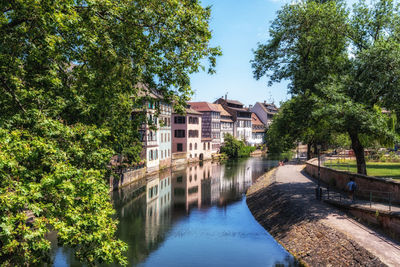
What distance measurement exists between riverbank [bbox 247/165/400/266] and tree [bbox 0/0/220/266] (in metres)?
9.63

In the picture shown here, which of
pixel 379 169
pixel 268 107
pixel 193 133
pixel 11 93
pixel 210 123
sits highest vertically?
pixel 268 107

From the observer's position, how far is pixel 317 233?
A: 1912 cm

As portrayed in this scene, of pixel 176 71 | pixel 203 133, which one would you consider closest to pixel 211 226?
pixel 176 71

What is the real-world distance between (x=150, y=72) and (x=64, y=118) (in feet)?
12.7

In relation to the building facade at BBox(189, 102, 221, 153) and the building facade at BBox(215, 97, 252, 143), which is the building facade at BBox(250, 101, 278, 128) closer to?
the building facade at BBox(215, 97, 252, 143)

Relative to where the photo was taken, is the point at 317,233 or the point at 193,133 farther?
the point at 193,133

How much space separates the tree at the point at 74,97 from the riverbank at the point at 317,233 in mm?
9629

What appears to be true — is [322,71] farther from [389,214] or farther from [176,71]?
[176,71]

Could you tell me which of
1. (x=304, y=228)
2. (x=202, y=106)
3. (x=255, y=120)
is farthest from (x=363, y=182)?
(x=255, y=120)

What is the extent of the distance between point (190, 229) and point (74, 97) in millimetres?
16075

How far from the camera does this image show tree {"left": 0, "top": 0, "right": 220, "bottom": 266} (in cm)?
833

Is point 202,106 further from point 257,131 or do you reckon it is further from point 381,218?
point 381,218

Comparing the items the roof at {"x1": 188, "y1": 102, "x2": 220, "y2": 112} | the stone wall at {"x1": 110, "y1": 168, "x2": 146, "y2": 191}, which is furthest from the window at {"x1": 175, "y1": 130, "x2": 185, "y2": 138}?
the stone wall at {"x1": 110, "y1": 168, "x2": 146, "y2": 191}

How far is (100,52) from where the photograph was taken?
1258 cm
